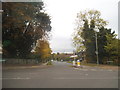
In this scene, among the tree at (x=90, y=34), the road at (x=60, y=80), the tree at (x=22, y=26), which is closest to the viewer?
the road at (x=60, y=80)

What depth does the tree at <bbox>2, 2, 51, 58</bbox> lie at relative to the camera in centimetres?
2900

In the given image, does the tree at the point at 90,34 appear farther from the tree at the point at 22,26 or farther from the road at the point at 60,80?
the road at the point at 60,80

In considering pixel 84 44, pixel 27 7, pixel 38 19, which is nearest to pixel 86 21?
pixel 84 44

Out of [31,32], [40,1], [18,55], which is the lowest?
[18,55]

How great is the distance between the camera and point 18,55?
41.0m

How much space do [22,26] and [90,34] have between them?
2132cm

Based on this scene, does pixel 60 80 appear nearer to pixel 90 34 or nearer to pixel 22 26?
pixel 22 26

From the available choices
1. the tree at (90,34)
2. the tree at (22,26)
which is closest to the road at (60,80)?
the tree at (22,26)

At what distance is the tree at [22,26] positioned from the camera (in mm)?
29000

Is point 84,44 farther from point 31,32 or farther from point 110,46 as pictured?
point 31,32

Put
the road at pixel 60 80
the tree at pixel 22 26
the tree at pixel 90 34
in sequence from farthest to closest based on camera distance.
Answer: the tree at pixel 90 34 < the tree at pixel 22 26 < the road at pixel 60 80

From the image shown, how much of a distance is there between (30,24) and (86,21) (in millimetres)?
19563

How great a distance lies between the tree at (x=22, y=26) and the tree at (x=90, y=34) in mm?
12647

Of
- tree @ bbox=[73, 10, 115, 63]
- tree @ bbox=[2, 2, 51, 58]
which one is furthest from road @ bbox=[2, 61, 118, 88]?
tree @ bbox=[73, 10, 115, 63]
